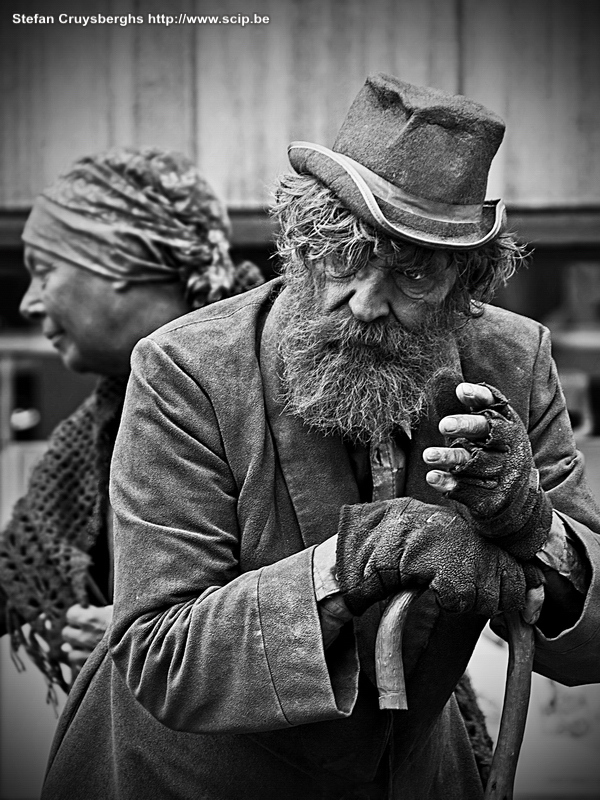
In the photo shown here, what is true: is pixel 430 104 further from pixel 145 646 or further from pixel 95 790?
pixel 95 790

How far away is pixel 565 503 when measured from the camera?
2.35 metres

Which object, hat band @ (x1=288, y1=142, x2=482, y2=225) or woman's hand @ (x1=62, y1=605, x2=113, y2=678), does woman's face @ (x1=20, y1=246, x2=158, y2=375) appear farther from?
hat band @ (x1=288, y1=142, x2=482, y2=225)

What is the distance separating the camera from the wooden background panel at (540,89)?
5113 millimetres

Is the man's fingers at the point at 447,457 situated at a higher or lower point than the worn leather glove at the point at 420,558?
higher

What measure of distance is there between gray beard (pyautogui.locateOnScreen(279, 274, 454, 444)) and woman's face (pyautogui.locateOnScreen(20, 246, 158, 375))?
123cm

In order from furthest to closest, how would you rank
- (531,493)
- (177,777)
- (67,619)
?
(67,619)
(177,777)
(531,493)

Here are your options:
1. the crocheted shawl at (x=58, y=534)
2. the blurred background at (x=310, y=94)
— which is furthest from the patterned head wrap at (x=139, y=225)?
the blurred background at (x=310, y=94)

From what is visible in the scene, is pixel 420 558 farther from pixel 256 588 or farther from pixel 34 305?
pixel 34 305

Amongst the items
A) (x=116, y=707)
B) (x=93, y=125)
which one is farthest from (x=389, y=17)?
(x=116, y=707)

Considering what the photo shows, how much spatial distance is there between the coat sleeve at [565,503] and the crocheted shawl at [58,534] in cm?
141

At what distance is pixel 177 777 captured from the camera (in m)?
2.44

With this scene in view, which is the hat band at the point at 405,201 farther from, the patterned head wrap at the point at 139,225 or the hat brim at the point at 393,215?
the patterned head wrap at the point at 139,225

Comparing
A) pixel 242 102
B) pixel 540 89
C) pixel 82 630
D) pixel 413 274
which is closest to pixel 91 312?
pixel 82 630

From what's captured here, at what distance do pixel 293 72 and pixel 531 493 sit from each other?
337cm
